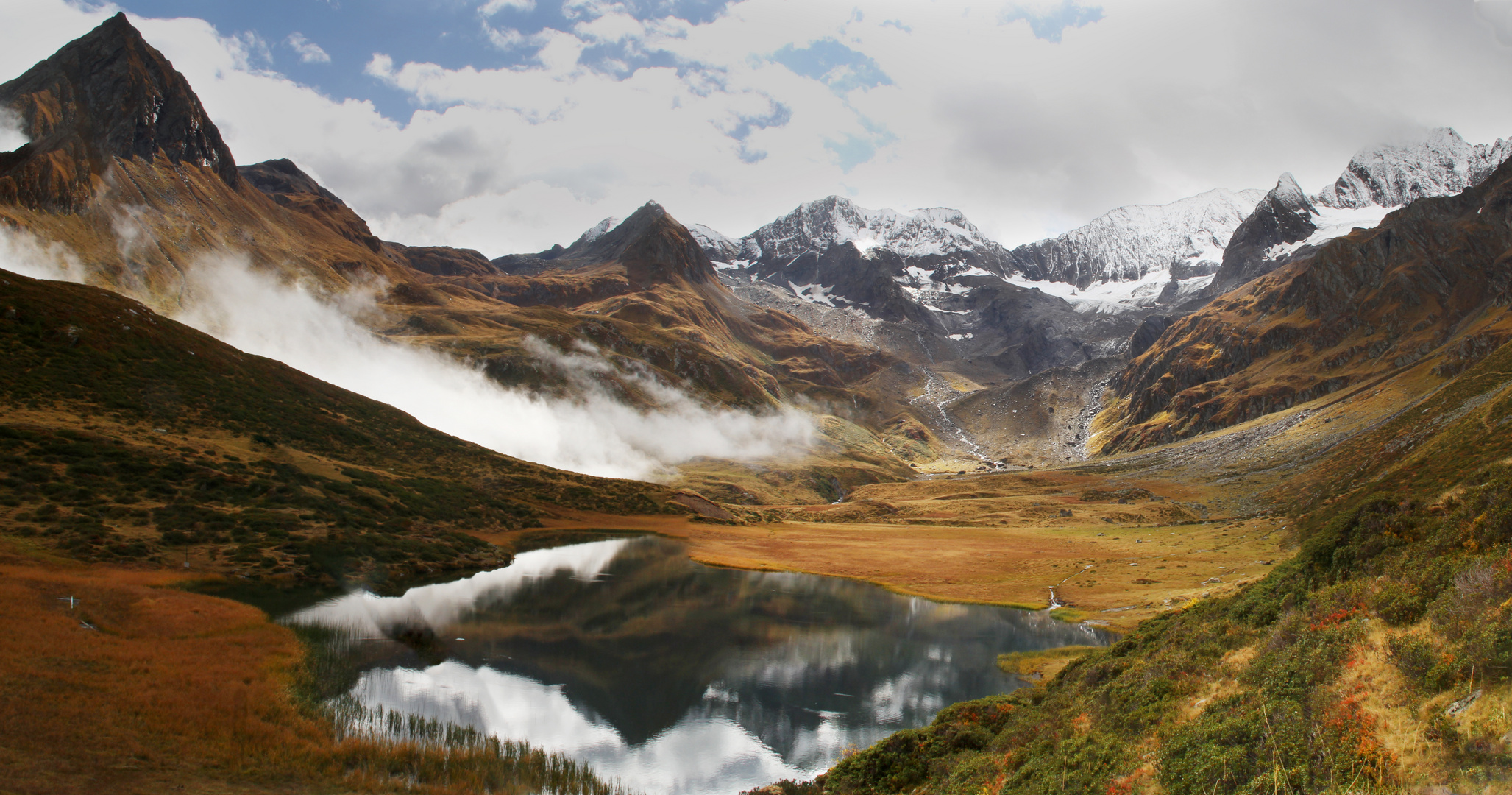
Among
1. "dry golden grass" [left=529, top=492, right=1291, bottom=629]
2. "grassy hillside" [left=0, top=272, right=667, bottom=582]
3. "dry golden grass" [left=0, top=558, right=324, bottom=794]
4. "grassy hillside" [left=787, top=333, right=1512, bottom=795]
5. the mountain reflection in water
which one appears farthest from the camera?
"dry golden grass" [left=529, top=492, right=1291, bottom=629]

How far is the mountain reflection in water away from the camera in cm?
3083

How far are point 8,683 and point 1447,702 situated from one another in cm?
3672

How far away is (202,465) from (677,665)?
180ft

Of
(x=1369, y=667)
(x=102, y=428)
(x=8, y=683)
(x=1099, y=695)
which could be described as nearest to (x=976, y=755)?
(x=1099, y=695)

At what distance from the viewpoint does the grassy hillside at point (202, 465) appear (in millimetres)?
50594

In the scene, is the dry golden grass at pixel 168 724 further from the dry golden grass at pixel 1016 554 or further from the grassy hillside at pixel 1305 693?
the dry golden grass at pixel 1016 554

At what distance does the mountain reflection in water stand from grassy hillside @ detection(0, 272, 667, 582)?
12742 millimetres

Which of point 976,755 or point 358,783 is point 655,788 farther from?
point 976,755

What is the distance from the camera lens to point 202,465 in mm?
64562

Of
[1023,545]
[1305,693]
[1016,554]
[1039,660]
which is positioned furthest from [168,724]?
[1023,545]

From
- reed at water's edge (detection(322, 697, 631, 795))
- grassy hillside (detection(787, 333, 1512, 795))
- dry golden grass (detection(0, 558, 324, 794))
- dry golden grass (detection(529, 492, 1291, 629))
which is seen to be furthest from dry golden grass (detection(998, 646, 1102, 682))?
dry golden grass (detection(0, 558, 324, 794))

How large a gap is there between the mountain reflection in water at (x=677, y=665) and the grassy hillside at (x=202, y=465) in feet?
41.8

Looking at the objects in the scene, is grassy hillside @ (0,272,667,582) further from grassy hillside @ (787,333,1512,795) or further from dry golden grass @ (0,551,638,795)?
grassy hillside @ (787,333,1512,795)

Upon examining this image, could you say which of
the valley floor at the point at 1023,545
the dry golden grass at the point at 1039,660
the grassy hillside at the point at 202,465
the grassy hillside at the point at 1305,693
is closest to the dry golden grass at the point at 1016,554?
the valley floor at the point at 1023,545
